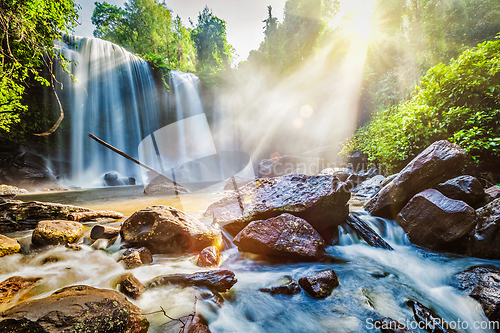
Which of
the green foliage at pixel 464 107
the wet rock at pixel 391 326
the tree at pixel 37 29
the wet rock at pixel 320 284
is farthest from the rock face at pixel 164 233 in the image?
the green foliage at pixel 464 107

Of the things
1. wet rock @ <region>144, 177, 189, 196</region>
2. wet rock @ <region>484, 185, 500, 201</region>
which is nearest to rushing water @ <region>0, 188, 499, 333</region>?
wet rock @ <region>484, 185, 500, 201</region>

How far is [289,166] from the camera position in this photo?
15.8 meters

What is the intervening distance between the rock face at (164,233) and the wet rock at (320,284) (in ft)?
5.30

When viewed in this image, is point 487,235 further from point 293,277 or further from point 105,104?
point 105,104

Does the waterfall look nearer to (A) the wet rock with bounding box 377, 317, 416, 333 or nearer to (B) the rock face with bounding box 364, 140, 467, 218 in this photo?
(A) the wet rock with bounding box 377, 317, 416, 333

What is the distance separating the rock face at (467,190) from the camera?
10.1ft

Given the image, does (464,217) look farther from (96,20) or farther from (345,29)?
(96,20)

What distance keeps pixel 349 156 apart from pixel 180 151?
64.1ft

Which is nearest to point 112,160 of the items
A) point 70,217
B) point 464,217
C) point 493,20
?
point 70,217

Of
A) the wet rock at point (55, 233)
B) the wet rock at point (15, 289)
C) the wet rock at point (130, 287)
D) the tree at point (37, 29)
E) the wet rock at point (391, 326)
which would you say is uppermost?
the tree at point (37, 29)

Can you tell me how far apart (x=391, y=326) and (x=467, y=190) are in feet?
10.2

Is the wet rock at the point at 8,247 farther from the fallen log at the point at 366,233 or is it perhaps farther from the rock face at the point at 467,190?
the rock face at the point at 467,190

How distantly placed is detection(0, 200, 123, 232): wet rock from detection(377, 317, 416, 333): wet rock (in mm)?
5387

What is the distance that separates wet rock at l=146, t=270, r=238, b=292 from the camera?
2088mm
